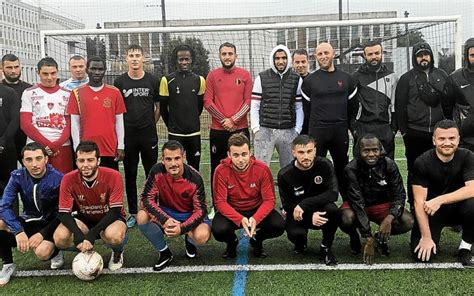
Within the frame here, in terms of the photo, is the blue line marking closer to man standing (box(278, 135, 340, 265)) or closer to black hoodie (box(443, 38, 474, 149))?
man standing (box(278, 135, 340, 265))

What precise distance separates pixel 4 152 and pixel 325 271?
329cm

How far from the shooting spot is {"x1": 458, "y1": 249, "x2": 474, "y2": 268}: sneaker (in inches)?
155

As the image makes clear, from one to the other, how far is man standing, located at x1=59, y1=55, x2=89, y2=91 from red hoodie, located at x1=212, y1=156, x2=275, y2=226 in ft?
6.65

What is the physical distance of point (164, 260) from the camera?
419cm

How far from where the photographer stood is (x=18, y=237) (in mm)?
3934

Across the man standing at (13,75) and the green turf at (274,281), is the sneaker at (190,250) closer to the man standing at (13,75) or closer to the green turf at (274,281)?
the green turf at (274,281)

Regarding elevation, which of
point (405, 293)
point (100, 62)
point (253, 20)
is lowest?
point (405, 293)

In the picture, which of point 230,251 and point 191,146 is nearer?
point 230,251

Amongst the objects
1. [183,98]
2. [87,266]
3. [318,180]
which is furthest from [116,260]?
[183,98]

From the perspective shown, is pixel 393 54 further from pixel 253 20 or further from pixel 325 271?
pixel 325 271

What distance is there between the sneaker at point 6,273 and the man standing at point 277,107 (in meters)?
2.63

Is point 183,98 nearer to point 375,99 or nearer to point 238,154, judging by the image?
point 238,154

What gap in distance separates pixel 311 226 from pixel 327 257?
292 millimetres

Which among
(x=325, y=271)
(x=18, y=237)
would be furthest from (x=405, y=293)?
(x=18, y=237)
